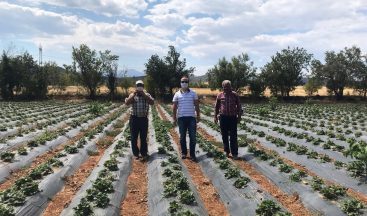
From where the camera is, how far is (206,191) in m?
9.12

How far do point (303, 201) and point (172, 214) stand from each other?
246 centimetres

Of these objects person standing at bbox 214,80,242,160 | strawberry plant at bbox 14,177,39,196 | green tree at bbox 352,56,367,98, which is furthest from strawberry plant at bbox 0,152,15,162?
green tree at bbox 352,56,367,98

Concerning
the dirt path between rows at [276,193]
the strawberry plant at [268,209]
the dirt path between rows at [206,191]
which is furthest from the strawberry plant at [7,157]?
the strawberry plant at [268,209]

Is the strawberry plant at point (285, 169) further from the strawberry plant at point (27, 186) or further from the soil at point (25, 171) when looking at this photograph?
the soil at point (25, 171)

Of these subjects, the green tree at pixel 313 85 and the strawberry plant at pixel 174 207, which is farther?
the green tree at pixel 313 85

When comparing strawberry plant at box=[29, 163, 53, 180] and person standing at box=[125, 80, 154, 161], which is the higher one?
person standing at box=[125, 80, 154, 161]

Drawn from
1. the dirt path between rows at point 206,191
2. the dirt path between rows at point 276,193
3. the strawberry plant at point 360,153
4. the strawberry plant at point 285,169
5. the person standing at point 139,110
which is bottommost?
the dirt path between rows at point 206,191

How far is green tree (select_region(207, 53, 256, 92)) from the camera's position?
6116 cm

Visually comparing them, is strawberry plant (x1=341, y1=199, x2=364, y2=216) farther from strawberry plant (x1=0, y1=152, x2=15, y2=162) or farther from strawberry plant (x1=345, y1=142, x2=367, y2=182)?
strawberry plant (x1=0, y1=152, x2=15, y2=162)

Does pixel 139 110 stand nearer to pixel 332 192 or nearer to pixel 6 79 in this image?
pixel 332 192

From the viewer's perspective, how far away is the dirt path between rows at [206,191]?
25.7ft

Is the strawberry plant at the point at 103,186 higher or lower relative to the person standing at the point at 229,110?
lower

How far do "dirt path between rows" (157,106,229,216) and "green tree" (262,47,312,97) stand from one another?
52.8 meters

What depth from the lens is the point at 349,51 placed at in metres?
63.9
